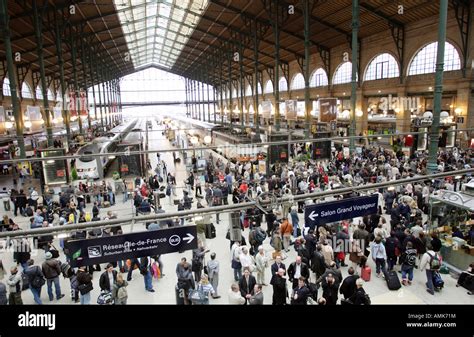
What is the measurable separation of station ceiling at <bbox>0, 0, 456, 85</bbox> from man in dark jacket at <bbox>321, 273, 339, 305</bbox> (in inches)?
756

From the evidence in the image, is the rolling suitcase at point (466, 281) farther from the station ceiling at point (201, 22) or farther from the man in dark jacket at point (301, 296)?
the station ceiling at point (201, 22)

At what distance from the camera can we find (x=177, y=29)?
43.2 m

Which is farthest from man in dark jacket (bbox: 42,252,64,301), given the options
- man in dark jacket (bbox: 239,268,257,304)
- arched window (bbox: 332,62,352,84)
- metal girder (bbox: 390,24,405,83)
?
arched window (bbox: 332,62,352,84)

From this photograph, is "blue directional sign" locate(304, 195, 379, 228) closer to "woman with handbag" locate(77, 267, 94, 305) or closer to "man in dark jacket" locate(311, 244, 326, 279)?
"man in dark jacket" locate(311, 244, 326, 279)

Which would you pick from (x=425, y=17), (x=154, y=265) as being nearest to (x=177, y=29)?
(x=425, y=17)

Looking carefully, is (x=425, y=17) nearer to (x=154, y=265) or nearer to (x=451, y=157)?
(x=451, y=157)

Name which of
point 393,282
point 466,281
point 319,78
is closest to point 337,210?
point 393,282

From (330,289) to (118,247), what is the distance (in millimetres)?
4163

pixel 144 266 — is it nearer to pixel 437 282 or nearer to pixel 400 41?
pixel 437 282

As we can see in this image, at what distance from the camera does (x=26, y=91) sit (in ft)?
120

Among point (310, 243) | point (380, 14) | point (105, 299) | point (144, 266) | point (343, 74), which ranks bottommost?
point (105, 299)

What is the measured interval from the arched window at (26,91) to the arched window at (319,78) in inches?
1193

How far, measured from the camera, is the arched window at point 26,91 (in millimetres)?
35422
